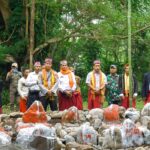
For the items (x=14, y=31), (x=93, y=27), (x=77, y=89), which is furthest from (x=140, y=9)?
(x=77, y=89)

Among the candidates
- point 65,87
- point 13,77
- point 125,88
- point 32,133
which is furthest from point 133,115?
point 13,77

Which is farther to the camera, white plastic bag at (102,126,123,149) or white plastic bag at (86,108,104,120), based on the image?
white plastic bag at (86,108,104,120)

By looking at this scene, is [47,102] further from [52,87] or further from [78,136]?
[78,136]

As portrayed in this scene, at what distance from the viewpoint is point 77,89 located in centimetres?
A: 1359

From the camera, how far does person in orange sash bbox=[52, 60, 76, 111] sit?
513 inches

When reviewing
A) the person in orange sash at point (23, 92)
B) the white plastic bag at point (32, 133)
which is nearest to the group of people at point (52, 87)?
the person in orange sash at point (23, 92)

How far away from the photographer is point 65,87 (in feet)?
42.8

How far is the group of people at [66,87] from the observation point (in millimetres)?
12781

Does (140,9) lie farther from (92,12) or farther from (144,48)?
(144,48)

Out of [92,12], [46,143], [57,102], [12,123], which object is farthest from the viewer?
[92,12]

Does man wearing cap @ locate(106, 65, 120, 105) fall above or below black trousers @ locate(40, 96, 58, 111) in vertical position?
above

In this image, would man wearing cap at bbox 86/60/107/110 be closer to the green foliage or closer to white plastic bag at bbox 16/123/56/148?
white plastic bag at bbox 16/123/56/148

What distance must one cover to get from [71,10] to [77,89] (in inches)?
255

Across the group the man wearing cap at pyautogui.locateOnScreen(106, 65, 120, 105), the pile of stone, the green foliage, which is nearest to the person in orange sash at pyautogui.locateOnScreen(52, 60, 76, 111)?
the man wearing cap at pyautogui.locateOnScreen(106, 65, 120, 105)
